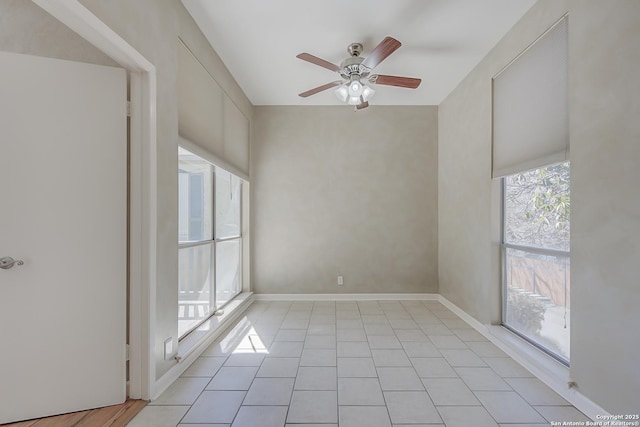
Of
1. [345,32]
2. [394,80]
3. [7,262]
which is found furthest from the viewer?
[394,80]

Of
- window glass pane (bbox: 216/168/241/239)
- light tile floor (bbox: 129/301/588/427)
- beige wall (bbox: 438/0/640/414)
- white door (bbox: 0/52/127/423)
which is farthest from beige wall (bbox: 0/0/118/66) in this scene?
beige wall (bbox: 438/0/640/414)

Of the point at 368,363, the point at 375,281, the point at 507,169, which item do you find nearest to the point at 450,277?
the point at 375,281

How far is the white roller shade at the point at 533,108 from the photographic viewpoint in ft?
6.89

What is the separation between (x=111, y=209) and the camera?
1.81m

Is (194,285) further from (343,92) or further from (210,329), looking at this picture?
(343,92)

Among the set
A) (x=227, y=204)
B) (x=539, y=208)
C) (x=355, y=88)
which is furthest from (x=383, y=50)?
(x=227, y=204)

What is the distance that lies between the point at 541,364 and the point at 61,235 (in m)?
3.41

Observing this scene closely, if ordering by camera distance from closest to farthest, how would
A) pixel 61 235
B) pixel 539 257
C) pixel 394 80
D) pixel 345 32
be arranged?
pixel 61 235, pixel 539 257, pixel 345 32, pixel 394 80

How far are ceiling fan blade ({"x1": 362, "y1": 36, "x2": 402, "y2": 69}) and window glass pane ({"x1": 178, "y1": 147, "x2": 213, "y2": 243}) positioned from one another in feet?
5.88

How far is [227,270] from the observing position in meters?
3.74

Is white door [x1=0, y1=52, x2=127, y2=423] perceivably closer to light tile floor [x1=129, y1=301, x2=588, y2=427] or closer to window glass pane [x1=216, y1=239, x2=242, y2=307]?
light tile floor [x1=129, y1=301, x2=588, y2=427]

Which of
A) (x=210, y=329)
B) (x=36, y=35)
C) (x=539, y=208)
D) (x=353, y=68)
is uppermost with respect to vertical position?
(x=353, y=68)

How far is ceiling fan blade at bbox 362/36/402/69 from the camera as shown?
7.11 ft

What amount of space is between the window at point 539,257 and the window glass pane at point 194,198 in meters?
3.02
